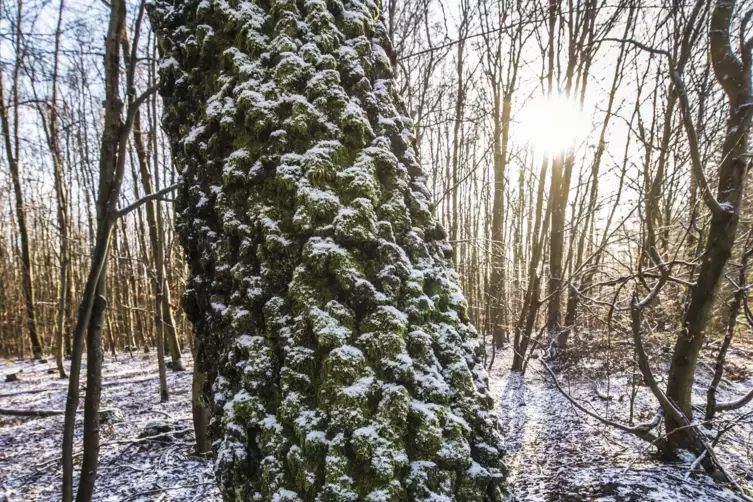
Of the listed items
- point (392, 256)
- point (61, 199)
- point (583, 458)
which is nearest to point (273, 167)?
point (392, 256)

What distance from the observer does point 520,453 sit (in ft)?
11.1

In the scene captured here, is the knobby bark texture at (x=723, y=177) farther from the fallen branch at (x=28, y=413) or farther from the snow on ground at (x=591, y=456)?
the fallen branch at (x=28, y=413)

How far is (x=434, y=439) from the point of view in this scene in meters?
0.90

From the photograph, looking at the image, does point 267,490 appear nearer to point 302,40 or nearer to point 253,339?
point 253,339

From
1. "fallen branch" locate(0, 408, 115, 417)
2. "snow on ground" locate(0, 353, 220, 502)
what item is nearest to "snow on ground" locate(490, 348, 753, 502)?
"snow on ground" locate(0, 353, 220, 502)

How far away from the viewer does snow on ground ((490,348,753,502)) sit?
84.0 inches

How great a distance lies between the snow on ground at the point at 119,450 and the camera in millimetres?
3326

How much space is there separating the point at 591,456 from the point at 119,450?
502 cm

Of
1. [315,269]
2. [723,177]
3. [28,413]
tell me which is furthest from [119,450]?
[723,177]

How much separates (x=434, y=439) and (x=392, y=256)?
49cm

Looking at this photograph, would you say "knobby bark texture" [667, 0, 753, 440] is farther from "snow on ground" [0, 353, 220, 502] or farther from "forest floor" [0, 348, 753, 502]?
"snow on ground" [0, 353, 220, 502]

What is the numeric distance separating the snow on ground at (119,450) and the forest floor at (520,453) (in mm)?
14

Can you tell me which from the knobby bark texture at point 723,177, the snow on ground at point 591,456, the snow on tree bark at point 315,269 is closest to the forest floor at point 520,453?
the snow on ground at point 591,456

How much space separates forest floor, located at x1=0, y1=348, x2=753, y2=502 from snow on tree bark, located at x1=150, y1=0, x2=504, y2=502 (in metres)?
0.45
